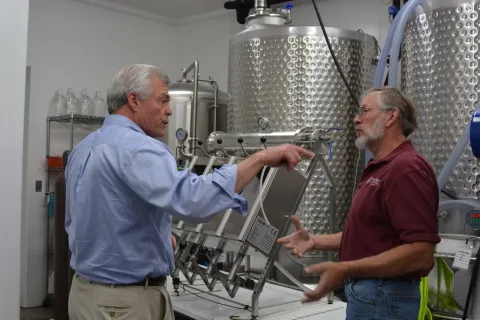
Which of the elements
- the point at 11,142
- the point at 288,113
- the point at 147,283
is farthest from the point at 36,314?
the point at 147,283

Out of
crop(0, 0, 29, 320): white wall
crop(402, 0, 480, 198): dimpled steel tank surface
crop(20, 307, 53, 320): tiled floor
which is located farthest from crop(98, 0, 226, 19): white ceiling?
crop(20, 307, 53, 320): tiled floor

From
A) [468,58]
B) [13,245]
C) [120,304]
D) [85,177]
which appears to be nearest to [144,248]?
[120,304]

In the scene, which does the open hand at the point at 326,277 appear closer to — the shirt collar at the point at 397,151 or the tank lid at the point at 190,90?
the shirt collar at the point at 397,151

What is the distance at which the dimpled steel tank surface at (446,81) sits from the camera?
90.7 inches

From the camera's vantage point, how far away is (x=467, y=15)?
7.62ft

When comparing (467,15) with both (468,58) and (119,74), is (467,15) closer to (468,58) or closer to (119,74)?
(468,58)

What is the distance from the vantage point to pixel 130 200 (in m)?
1.64

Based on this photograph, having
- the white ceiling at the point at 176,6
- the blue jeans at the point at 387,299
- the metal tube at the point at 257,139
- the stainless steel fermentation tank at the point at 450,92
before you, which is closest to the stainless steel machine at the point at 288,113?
the metal tube at the point at 257,139

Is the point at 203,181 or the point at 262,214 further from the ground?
the point at 203,181

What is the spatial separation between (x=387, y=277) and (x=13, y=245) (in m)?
1.91

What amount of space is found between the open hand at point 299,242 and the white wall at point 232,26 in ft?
7.88

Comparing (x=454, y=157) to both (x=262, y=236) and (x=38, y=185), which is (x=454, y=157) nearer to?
(x=262, y=236)

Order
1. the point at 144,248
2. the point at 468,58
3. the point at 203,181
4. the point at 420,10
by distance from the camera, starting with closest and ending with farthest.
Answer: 1. the point at 203,181
2. the point at 144,248
3. the point at 468,58
4. the point at 420,10

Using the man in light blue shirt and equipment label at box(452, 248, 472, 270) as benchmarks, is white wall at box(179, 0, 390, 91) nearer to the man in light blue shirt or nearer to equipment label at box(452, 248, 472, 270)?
equipment label at box(452, 248, 472, 270)
